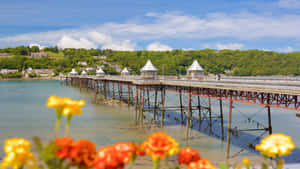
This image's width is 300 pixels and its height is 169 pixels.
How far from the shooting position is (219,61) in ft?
509

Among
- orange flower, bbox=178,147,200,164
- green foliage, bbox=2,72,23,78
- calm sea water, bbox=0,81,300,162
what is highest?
orange flower, bbox=178,147,200,164

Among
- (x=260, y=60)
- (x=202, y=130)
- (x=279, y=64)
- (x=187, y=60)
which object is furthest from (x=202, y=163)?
(x=187, y=60)

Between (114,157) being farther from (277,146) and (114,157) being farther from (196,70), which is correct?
(196,70)

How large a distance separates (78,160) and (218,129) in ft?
96.3

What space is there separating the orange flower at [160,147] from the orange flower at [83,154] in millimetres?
456

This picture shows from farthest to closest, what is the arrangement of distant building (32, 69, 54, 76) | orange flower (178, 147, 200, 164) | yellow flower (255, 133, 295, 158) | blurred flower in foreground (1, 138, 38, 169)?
distant building (32, 69, 54, 76)
orange flower (178, 147, 200, 164)
yellow flower (255, 133, 295, 158)
blurred flower in foreground (1, 138, 38, 169)

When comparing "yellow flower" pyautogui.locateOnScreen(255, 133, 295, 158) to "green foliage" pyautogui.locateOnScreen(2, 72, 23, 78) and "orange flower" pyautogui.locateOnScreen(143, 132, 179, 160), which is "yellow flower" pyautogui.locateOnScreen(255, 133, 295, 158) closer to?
"orange flower" pyautogui.locateOnScreen(143, 132, 179, 160)

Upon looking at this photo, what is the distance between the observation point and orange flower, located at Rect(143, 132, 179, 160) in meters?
2.14

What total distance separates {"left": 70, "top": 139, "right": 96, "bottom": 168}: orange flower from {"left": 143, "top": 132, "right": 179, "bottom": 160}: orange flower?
0.46 metres

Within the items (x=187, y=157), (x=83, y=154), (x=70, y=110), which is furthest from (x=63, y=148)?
(x=187, y=157)

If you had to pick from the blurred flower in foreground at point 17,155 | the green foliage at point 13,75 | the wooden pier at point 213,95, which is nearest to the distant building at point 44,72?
the green foliage at point 13,75

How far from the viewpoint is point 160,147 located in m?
2.15

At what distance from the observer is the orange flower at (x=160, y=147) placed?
2.14 meters

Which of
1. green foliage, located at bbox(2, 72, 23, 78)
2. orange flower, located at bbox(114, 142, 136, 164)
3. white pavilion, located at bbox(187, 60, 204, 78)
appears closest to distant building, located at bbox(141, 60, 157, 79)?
white pavilion, located at bbox(187, 60, 204, 78)
